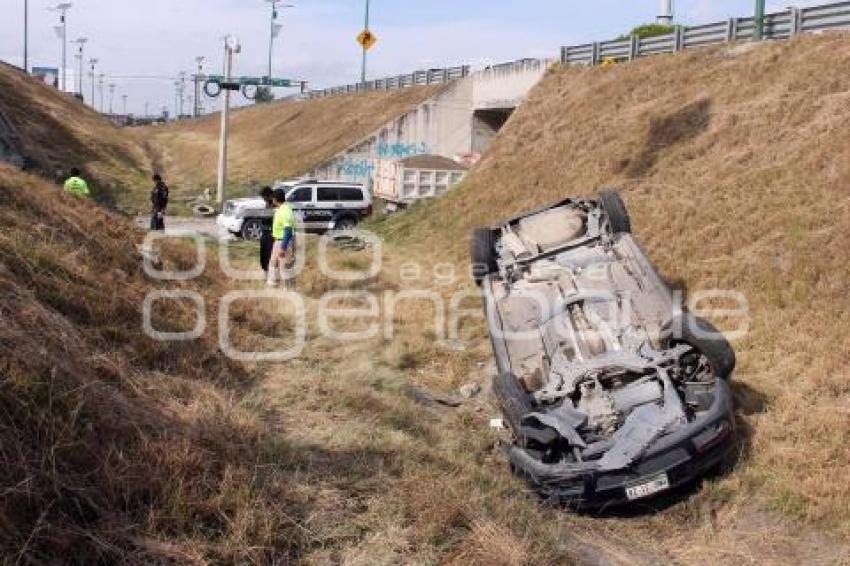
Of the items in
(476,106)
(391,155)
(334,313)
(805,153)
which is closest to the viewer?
(334,313)

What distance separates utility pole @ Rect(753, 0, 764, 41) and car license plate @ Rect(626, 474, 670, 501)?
1572 centimetres

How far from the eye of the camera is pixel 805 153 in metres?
12.9

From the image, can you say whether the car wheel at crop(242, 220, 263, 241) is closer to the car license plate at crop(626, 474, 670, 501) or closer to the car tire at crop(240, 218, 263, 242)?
the car tire at crop(240, 218, 263, 242)

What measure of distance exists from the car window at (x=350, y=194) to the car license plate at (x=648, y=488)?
59.4 feet

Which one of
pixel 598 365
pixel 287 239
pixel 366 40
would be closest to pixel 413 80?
pixel 366 40

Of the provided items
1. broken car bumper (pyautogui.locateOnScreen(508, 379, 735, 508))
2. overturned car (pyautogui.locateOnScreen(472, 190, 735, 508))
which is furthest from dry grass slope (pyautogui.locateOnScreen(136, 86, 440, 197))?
broken car bumper (pyautogui.locateOnScreen(508, 379, 735, 508))

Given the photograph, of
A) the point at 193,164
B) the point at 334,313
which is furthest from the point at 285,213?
the point at 193,164

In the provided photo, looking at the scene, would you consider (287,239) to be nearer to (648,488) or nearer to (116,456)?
(648,488)

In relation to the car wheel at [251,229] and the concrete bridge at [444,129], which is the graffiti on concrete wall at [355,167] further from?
the car wheel at [251,229]

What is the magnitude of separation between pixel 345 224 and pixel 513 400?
16.9 m

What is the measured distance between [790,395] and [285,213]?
7.71m

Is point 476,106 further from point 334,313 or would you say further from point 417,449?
point 417,449

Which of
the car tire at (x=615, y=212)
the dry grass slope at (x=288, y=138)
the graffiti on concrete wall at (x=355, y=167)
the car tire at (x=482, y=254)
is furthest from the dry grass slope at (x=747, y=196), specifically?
the dry grass slope at (x=288, y=138)

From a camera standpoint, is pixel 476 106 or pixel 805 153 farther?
pixel 476 106
